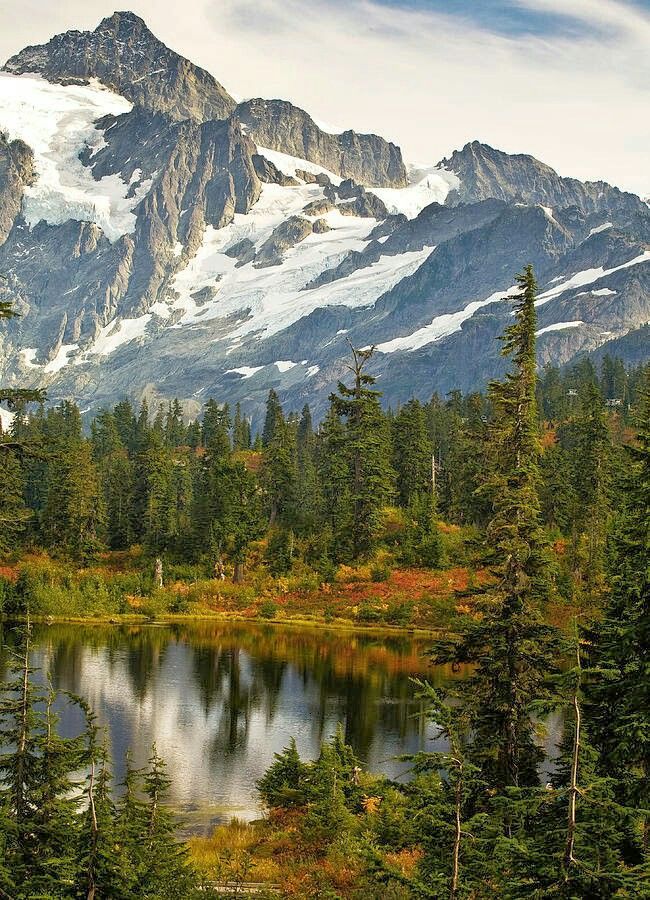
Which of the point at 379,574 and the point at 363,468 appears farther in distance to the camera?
the point at 363,468

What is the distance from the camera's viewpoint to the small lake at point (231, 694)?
38.1m

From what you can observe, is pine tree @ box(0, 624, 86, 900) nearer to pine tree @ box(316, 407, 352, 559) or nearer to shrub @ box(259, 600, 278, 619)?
shrub @ box(259, 600, 278, 619)

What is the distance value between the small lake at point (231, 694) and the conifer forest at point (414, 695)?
1044 millimetres

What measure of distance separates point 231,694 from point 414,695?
33.5m

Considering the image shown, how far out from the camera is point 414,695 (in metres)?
19.4

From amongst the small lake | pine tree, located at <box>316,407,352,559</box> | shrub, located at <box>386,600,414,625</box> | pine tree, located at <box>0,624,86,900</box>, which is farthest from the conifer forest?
the small lake

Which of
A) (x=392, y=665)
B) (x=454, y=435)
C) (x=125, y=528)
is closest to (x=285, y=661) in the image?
(x=392, y=665)

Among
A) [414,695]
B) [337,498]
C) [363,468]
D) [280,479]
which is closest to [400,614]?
[363,468]

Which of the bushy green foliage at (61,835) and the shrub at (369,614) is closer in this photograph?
the bushy green foliage at (61,835)

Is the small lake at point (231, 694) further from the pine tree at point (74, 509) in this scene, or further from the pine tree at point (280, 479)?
the pine tree at point (280, 479)

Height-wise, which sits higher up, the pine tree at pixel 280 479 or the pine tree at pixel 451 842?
the pine tree at pixel 280 479

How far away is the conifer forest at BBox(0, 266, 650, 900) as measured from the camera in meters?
15.2

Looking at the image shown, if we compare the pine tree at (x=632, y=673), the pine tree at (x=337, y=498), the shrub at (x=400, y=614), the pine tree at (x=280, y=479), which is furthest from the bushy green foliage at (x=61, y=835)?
the pine tree at (x=280, y=479)

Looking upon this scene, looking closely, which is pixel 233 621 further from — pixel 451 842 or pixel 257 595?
pixel 451 842
